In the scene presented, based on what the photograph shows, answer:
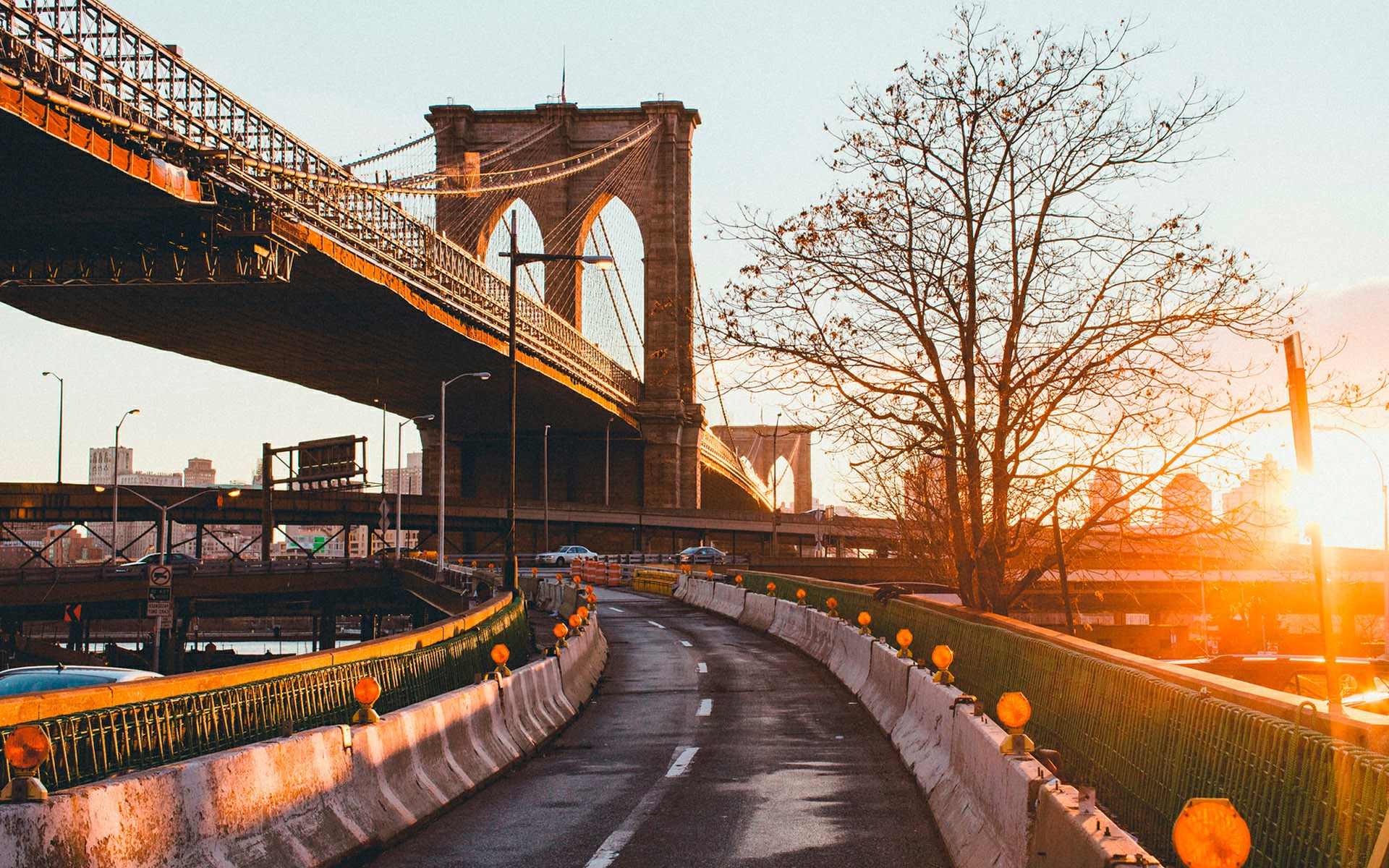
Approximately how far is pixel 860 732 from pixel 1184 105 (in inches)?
384

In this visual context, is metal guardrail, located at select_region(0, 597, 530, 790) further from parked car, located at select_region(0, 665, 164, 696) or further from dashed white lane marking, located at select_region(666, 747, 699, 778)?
parked car, located at select_region(0, 665, 164, 696)

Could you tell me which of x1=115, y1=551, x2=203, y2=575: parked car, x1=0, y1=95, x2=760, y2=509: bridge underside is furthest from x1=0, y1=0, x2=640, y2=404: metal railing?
x1=115, y1=551, x2=203, y2=575: parked car

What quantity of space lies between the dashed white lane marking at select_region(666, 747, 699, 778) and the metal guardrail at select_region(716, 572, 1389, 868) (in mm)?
3168

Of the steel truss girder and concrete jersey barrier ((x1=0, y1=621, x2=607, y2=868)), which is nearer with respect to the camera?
concrete jersey barrier ((x1=0, y1=621, x2=607, y2=868))

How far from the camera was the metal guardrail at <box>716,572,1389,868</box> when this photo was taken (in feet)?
16.1

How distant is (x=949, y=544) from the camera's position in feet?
137

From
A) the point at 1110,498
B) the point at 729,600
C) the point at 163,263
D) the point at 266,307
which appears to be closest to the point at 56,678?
the point at 1110,498

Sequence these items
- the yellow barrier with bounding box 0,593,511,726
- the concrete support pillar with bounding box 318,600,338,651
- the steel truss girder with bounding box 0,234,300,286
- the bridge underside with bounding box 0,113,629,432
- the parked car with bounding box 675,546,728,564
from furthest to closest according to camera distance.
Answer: the parked car with bounding box 675,546,728,564, the concrete support pillar with bounding box 318,600,338,651, the steel truss girder with bounding box 0,234,300,286, the bridge underside with bounding box 0,113,629,432, the yellow barrier with bounding box 0,593,511,726

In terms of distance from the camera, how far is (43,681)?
605 inches

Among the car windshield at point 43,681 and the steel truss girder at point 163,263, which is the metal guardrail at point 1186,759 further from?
the steel truss girder at point 163,263

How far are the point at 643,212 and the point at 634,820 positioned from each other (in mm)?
95503

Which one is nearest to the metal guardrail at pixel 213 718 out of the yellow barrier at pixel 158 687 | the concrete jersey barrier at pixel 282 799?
the yellow barrier at pixel 158 687

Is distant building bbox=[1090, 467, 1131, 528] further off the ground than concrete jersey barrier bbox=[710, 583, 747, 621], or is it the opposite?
distant building bbox=[1090, 467, 1131, 528]

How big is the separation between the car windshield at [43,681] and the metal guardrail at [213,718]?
15.3 ft
